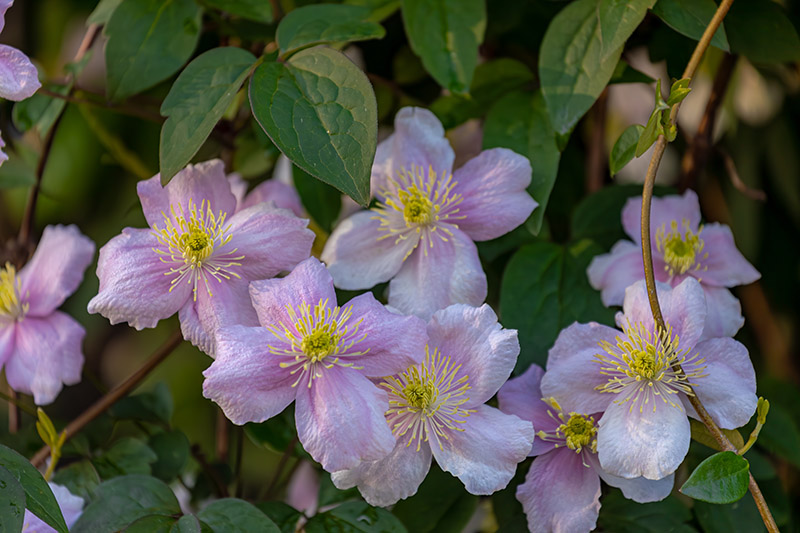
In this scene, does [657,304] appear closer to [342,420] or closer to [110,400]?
[342,420]

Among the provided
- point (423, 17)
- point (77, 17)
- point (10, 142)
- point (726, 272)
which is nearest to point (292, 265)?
point (423, 17)

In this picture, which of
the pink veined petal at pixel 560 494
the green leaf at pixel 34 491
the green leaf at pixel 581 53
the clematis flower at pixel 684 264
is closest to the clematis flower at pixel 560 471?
the pink veined petal at pixel 560 494

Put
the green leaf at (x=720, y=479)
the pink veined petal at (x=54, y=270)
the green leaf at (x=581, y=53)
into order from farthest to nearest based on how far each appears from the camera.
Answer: the pink veined petal at (x=54, y=270) → the green leaf at (x=581, y=53) → the green leaf at (x=720, y=479)

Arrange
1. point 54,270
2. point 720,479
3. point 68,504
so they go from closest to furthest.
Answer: point 720,479, point 68,504, point 54,270

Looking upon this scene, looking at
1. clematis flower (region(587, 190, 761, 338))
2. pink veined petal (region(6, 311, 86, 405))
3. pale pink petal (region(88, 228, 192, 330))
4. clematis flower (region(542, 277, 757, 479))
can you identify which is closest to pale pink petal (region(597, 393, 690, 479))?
clematis flower (region(542, 277, 757, 479))

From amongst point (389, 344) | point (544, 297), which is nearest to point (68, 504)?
point (389, 344)

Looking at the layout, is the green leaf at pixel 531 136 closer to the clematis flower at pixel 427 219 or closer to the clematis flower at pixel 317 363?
the clematis flower at pixel 427 219
